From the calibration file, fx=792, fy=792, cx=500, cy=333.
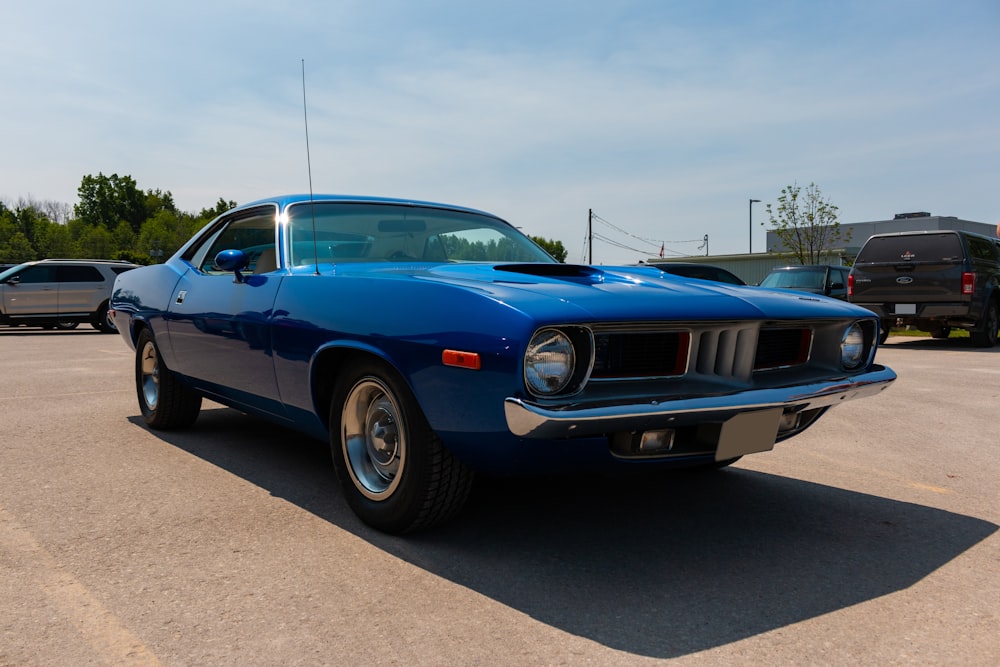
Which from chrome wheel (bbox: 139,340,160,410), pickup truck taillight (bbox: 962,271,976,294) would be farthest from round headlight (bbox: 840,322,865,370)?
pickup truck taillight (bbox: 962,271,976,294)

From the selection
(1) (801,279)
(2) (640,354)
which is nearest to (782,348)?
(2) (640,354)

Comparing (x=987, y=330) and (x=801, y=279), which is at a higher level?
(x=801, y=279)

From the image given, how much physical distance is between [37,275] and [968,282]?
692 inches

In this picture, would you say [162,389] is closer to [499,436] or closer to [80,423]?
[80,423]

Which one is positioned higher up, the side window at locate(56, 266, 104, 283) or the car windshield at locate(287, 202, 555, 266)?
the car windshield at locate(287, 202, 555, 266)

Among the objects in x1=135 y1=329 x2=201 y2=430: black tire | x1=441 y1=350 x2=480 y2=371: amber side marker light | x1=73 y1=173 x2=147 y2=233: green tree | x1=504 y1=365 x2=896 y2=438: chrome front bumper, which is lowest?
x1=135 y1=329 x2=201 y2=430: black tire

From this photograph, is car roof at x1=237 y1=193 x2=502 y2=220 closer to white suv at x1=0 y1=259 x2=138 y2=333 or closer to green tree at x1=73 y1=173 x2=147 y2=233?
white suv at x1=0 y1=259 x2=138 y2=333

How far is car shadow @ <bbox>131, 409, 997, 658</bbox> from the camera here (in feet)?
7.75

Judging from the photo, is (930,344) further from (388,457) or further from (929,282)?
(388,457)

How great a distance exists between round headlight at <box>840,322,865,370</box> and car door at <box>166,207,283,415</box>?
2.50 meters

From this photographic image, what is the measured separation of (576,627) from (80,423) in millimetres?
4320

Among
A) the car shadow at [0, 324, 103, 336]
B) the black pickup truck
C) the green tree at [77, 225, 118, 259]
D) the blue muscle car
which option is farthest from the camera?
the green tree at [77, 225, 118, 259]

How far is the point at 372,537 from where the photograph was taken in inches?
119

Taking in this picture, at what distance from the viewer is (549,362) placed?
2498 millimetres
